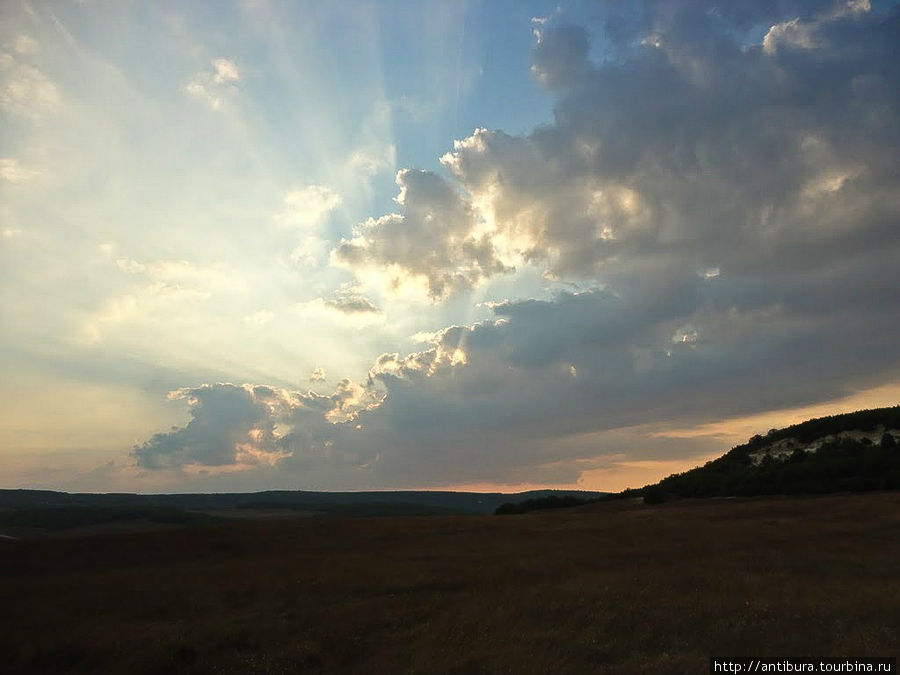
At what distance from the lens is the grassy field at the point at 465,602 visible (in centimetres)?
1602

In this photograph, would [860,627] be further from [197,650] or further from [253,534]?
[253,534]

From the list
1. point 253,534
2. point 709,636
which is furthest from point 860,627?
point 253,534

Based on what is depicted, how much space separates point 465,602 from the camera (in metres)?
21.6

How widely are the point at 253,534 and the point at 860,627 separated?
126ft

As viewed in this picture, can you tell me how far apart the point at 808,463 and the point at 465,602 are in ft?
196

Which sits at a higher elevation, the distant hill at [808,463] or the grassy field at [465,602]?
the distant hill at [808,463]

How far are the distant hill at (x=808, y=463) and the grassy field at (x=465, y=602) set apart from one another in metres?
23.7

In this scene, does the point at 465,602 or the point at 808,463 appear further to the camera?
the point at 808,463

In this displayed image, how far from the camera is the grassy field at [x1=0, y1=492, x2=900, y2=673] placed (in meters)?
16.0

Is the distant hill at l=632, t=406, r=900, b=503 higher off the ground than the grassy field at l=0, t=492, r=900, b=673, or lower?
higher

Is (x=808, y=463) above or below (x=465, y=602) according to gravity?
above

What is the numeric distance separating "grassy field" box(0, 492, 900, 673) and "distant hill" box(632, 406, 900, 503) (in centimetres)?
2372

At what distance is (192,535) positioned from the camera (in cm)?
4197

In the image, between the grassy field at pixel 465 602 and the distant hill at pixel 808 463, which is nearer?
the grassy field at pixel 465 602
